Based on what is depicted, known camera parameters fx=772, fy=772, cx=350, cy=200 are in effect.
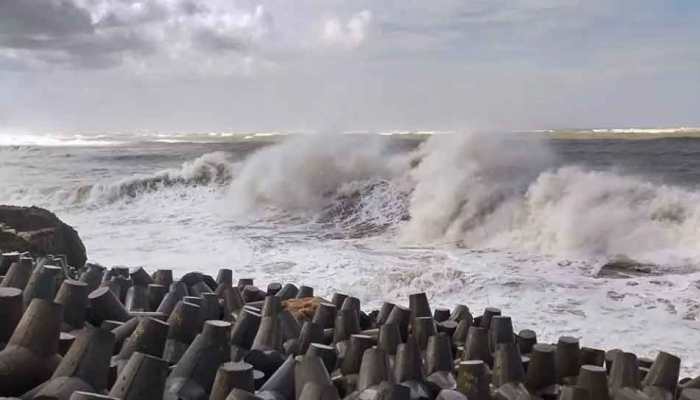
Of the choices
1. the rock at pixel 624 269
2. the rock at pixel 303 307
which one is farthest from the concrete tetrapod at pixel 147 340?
the rock at pixel 624 269

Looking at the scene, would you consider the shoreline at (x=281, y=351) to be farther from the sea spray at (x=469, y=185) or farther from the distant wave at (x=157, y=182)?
the distant wave at (x=157, y=182)

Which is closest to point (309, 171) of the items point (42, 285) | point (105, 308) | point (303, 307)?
point (303, 307)

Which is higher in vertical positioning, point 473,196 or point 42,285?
Answer: point 42,285

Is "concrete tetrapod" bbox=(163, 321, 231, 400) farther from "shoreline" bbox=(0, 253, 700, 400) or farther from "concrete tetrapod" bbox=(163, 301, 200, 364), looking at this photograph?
"concrete tetrapod" bbox=(163, 301, 200, 364)

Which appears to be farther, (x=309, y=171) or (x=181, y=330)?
(x=309, y=171)

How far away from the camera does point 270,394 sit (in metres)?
3.07

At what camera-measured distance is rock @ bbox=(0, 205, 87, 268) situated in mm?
7559

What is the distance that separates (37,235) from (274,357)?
5.22m

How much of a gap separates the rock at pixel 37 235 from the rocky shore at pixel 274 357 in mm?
3151

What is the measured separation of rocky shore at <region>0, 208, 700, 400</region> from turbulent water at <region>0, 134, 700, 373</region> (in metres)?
3.03

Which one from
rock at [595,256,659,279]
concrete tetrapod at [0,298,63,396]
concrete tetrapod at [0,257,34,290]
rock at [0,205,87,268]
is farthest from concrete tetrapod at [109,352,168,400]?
rock at [595,256,659,279]

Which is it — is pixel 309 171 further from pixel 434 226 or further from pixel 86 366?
pixel 86 366

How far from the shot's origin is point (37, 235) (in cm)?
793

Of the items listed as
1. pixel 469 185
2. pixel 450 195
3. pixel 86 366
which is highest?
pixel 86 366
